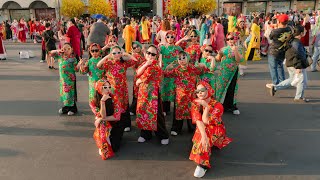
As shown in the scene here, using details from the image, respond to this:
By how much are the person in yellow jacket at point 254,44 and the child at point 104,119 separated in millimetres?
7902

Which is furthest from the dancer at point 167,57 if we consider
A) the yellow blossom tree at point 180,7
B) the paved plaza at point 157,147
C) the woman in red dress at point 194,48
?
the yellow blossom tree at point 180,7

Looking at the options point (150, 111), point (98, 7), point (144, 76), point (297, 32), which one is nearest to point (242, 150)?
point (150, 111)

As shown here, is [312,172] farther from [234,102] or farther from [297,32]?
[297,32]

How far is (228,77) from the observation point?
596cm

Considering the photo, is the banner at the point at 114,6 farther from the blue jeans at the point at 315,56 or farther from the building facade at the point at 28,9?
the blue jeans at the point at 315,56

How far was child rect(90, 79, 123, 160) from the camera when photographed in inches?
167

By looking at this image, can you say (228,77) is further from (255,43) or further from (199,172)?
(255,43)

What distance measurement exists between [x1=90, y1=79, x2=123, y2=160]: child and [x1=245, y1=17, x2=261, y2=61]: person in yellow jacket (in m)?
7.90

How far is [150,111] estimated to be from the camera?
182 inches

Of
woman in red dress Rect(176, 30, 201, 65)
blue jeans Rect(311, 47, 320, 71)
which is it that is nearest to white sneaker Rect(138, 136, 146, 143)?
woman in red dress Rect(176, 30, 201, 65)

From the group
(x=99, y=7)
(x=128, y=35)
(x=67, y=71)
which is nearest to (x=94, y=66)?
(x=67, y=71)

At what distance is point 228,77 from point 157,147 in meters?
2.11

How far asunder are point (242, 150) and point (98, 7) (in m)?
33.5

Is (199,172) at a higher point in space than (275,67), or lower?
lower
